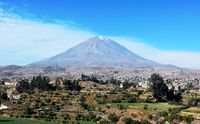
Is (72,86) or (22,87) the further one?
(22,87)

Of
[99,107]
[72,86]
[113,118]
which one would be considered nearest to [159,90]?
[99,107]

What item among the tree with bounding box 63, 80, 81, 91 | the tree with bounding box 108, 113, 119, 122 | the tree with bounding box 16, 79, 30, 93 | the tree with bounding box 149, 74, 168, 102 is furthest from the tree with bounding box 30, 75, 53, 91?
the tree with bounding box 108, 113, 119, 122

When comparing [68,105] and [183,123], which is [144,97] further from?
[183,123]

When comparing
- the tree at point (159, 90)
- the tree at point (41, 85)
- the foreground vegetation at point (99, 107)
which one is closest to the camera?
the foreground vegetation at point (99, 107)

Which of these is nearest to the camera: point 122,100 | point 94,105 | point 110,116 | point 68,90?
point 110,116

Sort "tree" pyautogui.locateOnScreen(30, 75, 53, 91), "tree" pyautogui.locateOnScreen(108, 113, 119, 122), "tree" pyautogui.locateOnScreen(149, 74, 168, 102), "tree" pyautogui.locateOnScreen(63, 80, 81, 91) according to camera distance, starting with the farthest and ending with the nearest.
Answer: "tree" pyautogui.locateOnScreen(63, 80, 81, 91), "tree" pyautogui.locateOnScreen(30, 75, 53, 91), "tree" pyautogui.locateOnScreen(149, 74, 168, 102), "tree" pyautogui.locateOnScreen(108, 113, 119, 122)

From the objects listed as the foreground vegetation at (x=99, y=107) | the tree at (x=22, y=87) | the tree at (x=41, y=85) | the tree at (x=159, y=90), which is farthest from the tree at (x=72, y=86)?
the tree at (x=159, y=90)

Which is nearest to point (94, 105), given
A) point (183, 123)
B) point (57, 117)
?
point (57, 117)

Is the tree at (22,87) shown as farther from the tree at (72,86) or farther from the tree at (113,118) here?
the tree at (113,118)

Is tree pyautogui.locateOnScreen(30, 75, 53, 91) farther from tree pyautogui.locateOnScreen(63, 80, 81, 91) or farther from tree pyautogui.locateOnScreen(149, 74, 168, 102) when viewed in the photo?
tree pyautogui.locateOnScreen(149, 74, 168, 102)

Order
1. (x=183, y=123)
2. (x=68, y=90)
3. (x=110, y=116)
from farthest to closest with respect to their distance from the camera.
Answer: (x=68, y=90) → (x=110, y=116) → (x=183, y=123)

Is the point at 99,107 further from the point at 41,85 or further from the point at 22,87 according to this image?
the point at 22,87
